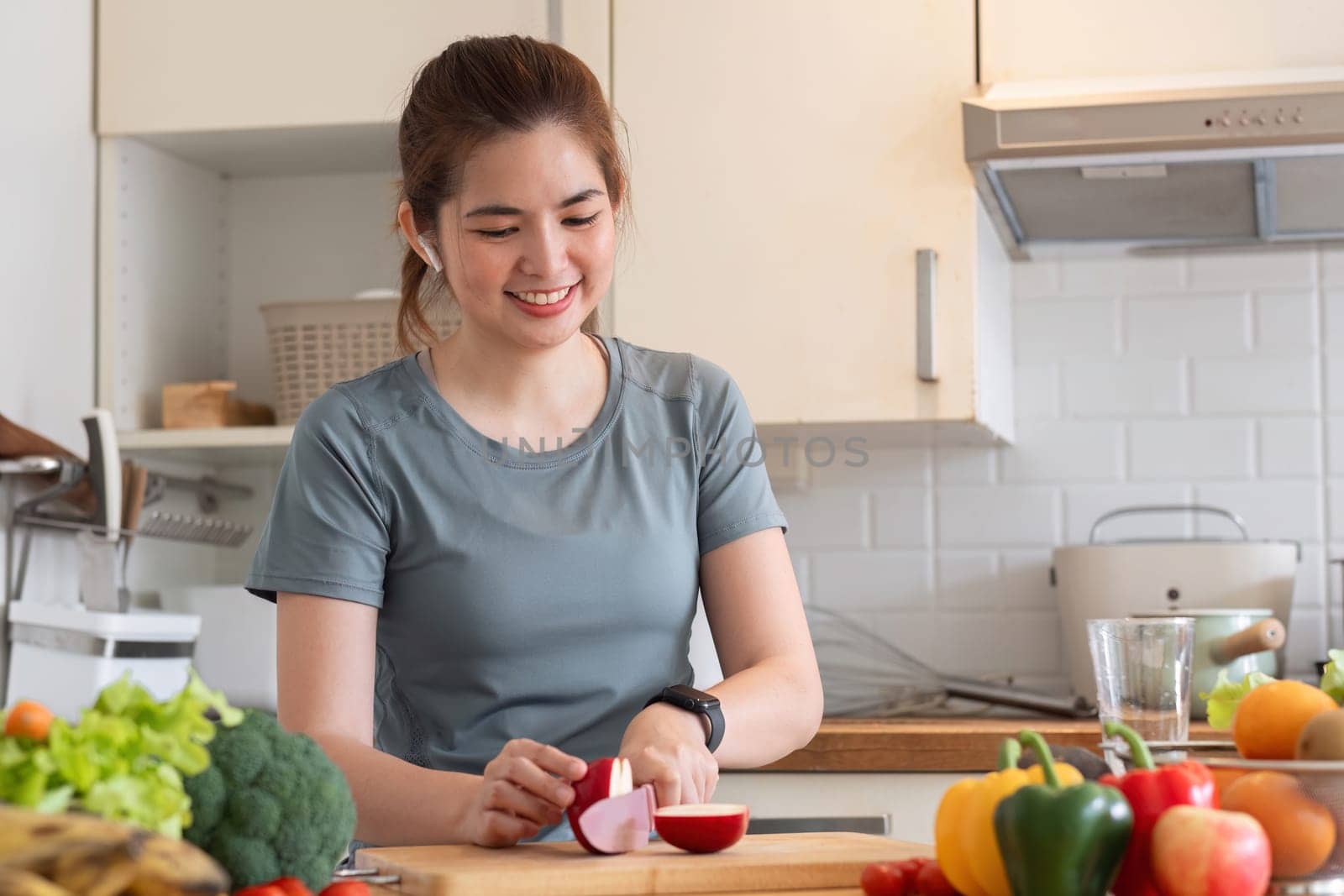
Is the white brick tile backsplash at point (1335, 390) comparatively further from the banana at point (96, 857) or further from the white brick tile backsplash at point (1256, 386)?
the banana at point (96, 857)

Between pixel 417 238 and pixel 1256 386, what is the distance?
1563 mm

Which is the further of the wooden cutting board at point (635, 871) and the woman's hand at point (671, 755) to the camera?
the woman's hand at point (671, 755)

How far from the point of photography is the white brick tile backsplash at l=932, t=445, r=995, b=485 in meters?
2.60

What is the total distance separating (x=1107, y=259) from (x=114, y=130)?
159 cm

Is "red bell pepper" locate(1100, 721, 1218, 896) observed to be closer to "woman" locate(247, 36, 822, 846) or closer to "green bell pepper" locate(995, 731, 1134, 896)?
"green bell pepper" locate(995, 731, 1134, 896)

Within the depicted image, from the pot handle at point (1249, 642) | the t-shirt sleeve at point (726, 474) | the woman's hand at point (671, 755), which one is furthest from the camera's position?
the pot handle at point (1249, 642)

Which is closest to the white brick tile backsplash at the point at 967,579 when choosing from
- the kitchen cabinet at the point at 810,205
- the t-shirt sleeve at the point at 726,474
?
the kitchen cabinet at the point at 810,205

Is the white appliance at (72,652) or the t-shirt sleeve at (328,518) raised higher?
the t-shirt sleeve at (328,518)

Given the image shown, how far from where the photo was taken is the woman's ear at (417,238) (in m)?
1.47

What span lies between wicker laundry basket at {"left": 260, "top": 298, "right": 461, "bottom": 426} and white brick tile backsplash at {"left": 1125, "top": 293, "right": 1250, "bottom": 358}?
3.56 feet

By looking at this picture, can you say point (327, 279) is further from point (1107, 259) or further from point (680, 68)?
point (1107, 259)

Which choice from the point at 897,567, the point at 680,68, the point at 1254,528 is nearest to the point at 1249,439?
the point at 1254,528

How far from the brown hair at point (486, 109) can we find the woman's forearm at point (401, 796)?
0.49 metres

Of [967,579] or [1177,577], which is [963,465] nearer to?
→ [967,579]
